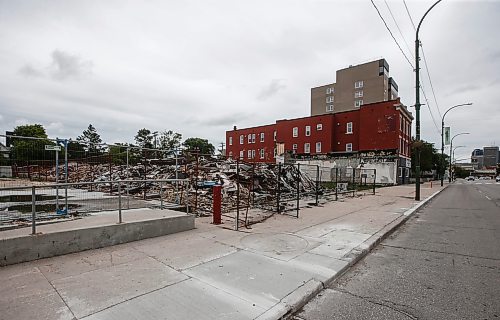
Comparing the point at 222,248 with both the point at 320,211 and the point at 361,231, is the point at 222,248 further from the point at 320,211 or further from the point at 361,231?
the point at 320,211

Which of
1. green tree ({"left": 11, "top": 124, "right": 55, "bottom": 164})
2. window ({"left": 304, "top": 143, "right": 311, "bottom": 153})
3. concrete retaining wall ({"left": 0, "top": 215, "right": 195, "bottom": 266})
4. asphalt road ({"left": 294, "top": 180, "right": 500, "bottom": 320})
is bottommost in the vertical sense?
asphalt road ({"left": 294, "top": 180, "right": 500, "bottom": 320})

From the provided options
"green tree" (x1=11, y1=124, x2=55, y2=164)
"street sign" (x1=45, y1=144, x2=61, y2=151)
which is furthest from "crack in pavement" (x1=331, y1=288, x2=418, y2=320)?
"green tree" (x1=11, y1=124, x2=55, y2=164)

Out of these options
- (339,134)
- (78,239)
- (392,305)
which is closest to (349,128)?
(339,134)

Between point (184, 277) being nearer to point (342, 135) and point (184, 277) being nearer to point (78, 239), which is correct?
point (78, 239)

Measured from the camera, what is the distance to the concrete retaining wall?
→ 4.75 m

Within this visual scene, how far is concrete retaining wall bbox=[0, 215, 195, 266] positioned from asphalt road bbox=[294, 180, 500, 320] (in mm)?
4278

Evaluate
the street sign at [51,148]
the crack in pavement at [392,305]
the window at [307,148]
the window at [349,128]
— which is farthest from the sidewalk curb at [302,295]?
the window at [307,148]

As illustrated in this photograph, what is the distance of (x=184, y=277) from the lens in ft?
14.5

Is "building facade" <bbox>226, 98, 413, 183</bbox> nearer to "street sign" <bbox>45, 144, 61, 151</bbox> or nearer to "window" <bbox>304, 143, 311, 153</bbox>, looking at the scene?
"window" <bbox>304, 143, 311, 153</bbox>

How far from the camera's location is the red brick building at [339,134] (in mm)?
41562

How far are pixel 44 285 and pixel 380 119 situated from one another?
4580 cm

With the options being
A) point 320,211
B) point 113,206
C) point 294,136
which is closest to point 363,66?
point 294,136

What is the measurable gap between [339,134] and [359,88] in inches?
1024

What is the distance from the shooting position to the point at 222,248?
6.01 meters
